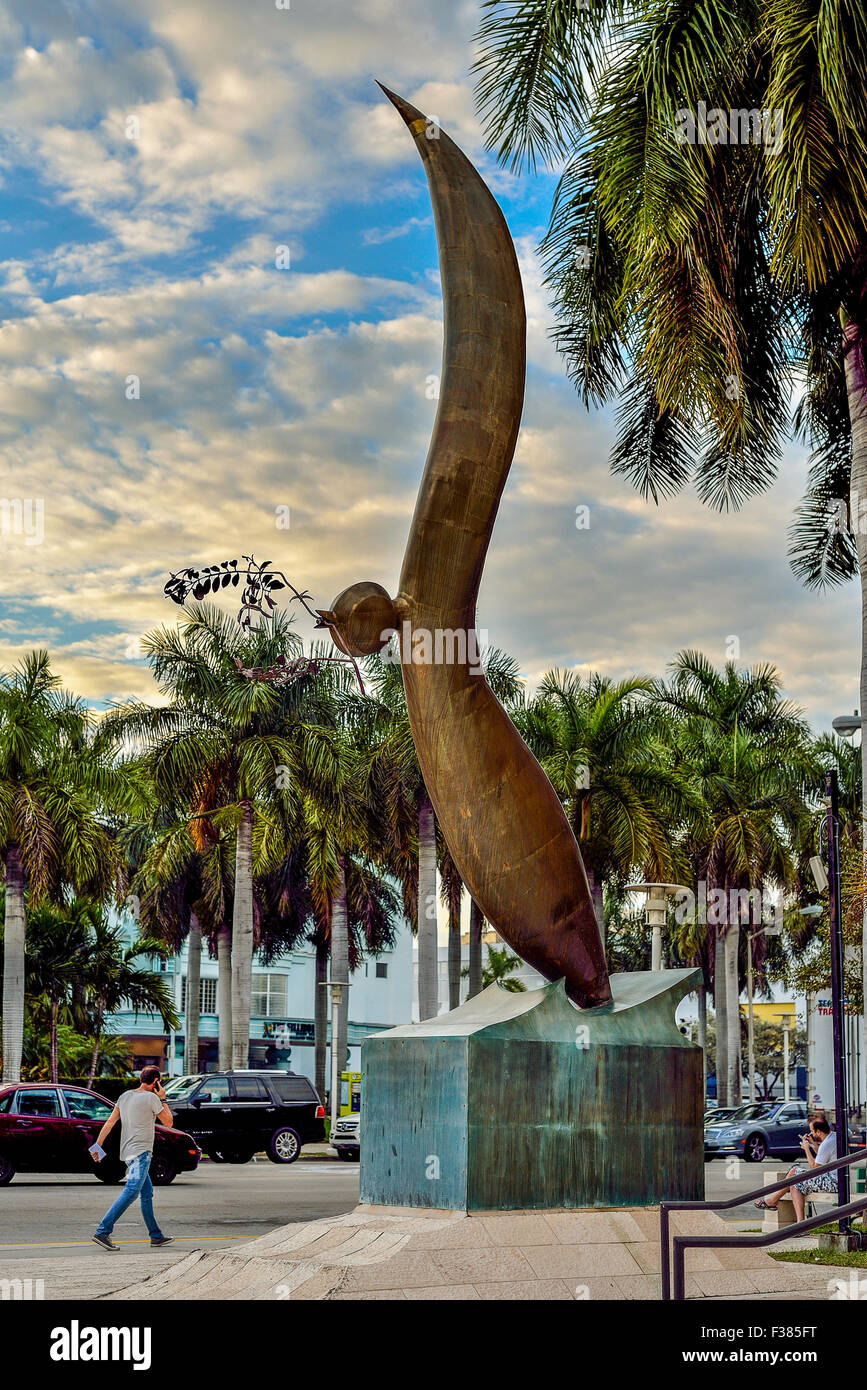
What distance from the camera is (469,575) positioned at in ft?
31.6

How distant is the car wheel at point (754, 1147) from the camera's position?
3378cm

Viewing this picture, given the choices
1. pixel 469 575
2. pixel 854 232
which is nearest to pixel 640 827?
pixel 854 232

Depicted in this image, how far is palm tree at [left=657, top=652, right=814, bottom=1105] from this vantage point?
35.3 meters

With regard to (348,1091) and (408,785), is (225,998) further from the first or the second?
(408,785)

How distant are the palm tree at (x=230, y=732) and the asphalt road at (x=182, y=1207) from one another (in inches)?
355

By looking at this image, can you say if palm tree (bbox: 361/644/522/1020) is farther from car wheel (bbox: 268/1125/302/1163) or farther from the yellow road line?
the yellow road line

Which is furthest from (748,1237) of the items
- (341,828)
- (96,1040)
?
(96,1040)

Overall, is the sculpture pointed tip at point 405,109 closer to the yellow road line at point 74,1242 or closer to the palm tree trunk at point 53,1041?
the yellow road line at point 74,1242

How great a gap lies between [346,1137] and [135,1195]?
18.1 meters

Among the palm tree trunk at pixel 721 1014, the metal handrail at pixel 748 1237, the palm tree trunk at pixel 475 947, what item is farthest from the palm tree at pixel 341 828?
the metal handrail at pixel 748 1237

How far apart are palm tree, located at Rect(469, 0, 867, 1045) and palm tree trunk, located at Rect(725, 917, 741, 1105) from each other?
76.5 feet

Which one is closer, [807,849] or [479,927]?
[807,849]
